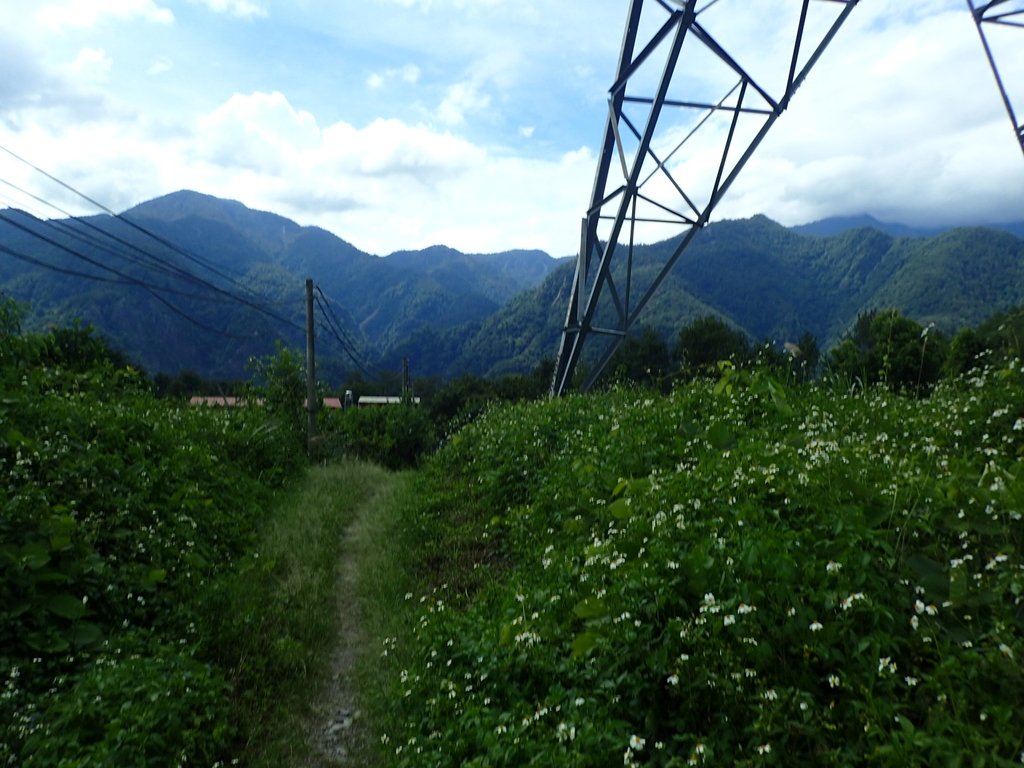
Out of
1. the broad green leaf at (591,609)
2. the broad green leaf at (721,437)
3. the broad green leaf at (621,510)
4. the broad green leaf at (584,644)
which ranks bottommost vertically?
the broad green leaf at (584,644)

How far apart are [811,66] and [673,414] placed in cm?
519

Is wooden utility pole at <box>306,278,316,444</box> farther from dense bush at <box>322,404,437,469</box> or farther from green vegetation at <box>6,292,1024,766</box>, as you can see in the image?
green vegetation at <box>6,292,1024,766</box>

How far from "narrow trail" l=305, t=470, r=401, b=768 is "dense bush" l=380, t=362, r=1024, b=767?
279 millimetres

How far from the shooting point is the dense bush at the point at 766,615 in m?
2.97

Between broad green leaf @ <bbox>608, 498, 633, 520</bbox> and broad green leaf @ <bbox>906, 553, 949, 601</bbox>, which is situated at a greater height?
broad green leaf @ <bbox>906, 553, 949, 601</bbox>

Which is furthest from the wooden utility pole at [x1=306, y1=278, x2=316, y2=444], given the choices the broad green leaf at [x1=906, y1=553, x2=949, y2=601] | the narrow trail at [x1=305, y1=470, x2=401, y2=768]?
the broad green leaf at [x1=906, y1=553, x2=949, y2=601]

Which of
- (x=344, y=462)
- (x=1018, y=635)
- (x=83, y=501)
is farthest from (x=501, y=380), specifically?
(x=1018, y=635)

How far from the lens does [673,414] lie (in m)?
7.41

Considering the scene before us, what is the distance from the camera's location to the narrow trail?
4.34m

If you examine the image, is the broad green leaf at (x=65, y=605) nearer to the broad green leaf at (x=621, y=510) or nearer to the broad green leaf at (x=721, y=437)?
the broad green leaf at (x=621, y=510)

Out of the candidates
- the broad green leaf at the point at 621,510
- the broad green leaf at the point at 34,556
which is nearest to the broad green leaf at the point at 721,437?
the broad green leaf at the point at 621,510

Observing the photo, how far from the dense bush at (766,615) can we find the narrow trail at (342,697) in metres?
0.28

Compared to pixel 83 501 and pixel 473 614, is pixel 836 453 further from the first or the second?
pixel 83 501

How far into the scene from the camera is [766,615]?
3.49m
